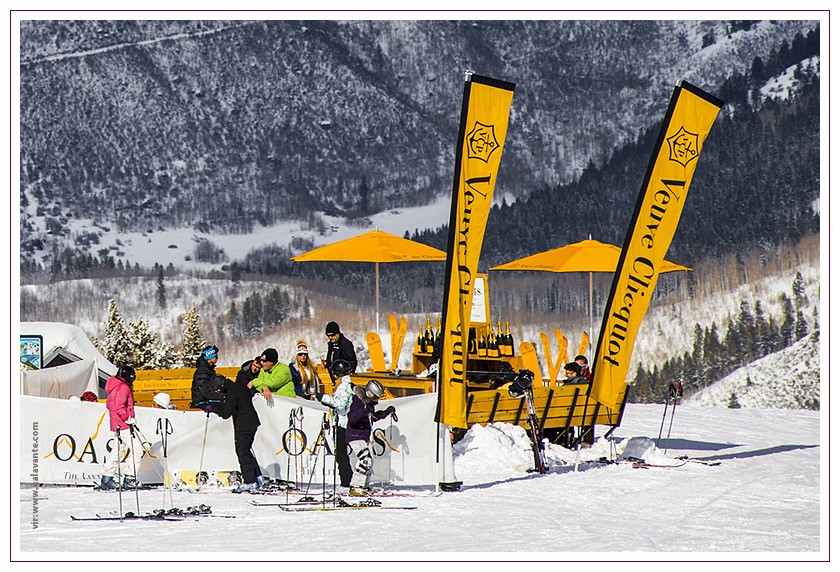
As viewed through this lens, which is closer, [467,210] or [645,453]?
[467,210]

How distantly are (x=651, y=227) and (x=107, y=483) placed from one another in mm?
6100

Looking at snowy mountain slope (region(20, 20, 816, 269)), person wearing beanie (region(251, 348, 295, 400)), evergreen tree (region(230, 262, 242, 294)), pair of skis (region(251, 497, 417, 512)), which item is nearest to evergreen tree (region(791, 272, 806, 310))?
snowy mountain slope (region(20, 20, 816, 269))

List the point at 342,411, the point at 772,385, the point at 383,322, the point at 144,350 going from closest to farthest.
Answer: the point at 342,411, the point at 144,350, the point at 772,385, the point at 383,322

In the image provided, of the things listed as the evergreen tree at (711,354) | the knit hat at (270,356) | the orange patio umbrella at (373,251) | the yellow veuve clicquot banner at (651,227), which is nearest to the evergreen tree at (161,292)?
the evergreen tree at (711,354)

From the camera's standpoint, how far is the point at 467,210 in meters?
12.8

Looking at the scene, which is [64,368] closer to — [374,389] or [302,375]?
[302,375]

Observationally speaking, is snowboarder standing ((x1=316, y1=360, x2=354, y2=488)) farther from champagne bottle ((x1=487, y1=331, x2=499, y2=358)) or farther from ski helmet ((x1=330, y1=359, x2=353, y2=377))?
champagne bottle ((x1=487, y1=331, x2=499, y2=358))

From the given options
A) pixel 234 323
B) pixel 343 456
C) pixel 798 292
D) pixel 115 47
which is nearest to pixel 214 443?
pixel 343 456

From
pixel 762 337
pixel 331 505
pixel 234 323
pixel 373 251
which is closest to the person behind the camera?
pixel 331 505

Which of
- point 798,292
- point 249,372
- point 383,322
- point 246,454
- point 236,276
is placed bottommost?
point 246,454

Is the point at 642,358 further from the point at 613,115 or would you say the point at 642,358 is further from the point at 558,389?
the point at 558,389

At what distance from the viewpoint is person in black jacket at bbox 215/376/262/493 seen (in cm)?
1313

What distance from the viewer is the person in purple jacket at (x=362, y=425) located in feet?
42.2

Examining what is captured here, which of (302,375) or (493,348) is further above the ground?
(493,348)
